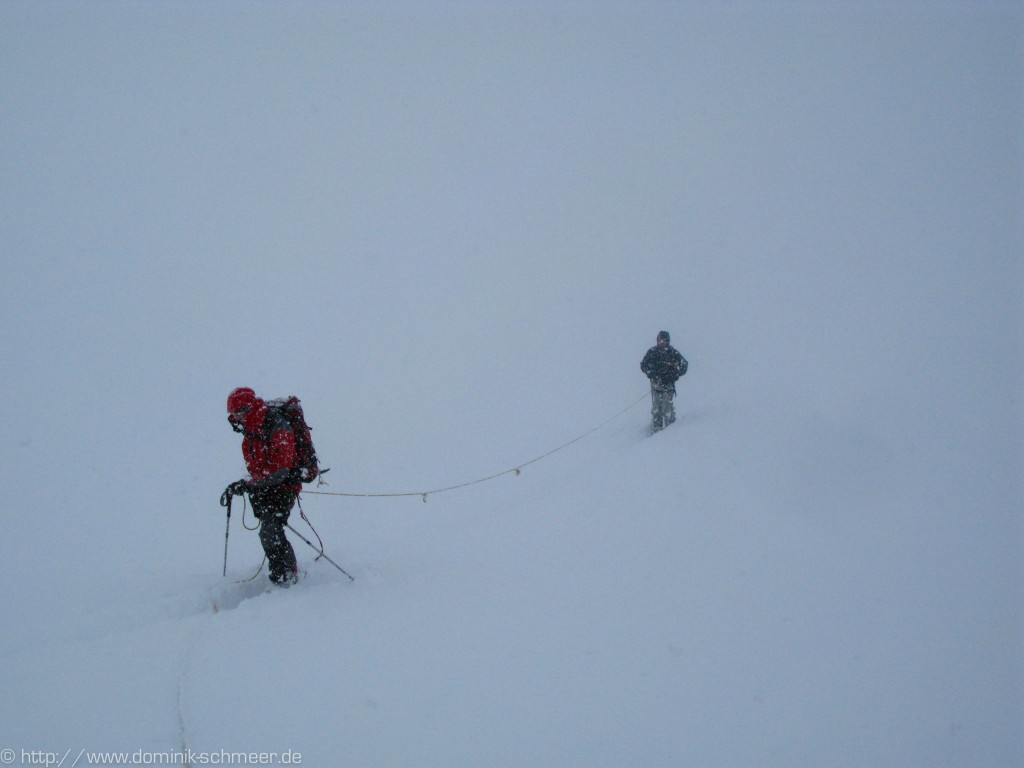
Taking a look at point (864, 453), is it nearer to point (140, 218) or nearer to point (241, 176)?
point (140, 218)

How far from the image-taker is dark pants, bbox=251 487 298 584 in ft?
18.8

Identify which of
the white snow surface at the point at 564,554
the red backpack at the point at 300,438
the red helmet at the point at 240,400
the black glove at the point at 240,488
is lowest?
the white snow surface at the point at 564,554

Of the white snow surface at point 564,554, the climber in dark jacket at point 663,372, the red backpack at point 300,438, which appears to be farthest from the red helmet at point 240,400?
the climber in dark jacket at point 663,372

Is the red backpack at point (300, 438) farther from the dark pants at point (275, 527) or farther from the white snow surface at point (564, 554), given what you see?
the white snow surface at point (564, 554)

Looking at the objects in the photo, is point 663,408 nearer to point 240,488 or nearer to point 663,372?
point 663,372

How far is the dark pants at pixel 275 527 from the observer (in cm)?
572

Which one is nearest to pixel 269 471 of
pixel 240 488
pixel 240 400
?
pixel 240 488

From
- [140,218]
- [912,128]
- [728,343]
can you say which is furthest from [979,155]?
[140,218]

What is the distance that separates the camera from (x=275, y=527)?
5.74 m

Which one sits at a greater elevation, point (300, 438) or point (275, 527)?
point (300, 438)

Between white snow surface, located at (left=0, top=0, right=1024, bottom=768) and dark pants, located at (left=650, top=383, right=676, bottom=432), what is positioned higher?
dark pants, located at (left=650, top=383, right=676, bottom=432)

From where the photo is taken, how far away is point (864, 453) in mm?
6809

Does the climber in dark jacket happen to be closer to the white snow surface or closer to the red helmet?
the white snow surface

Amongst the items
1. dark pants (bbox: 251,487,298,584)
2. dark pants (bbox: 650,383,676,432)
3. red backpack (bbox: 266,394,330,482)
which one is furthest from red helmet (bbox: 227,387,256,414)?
dark pants (bbox: 650,383,676,432)
